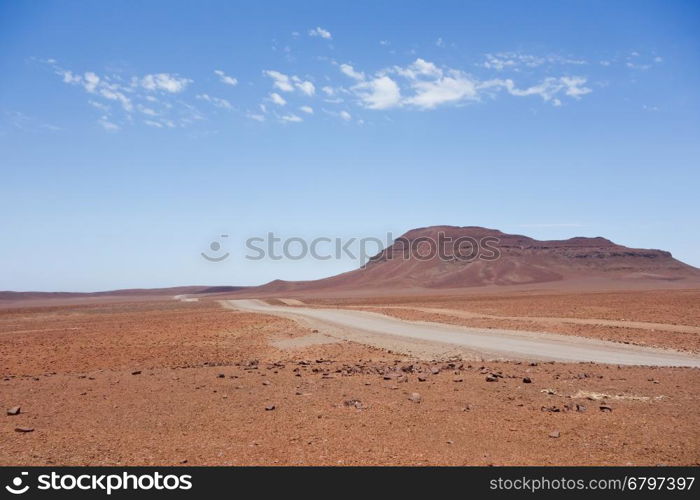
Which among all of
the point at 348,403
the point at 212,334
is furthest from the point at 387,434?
the point at 212,334

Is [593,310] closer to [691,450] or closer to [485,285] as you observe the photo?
[691,450]

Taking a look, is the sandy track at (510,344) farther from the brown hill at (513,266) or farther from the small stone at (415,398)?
the brown hill at (513,266)

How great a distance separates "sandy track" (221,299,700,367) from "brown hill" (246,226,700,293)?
130m

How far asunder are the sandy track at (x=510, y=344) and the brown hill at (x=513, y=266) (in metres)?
130

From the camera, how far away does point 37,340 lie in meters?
23.9

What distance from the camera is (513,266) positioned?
168m

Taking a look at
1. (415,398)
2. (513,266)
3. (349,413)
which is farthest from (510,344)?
(513,266)

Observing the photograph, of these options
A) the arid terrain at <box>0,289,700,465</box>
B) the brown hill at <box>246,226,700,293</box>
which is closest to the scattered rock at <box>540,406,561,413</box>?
the arid terrain at <box>0,289,700,465</box>

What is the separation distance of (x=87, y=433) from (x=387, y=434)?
13.8 ft

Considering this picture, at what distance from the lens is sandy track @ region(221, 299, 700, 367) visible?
55.2 feet
